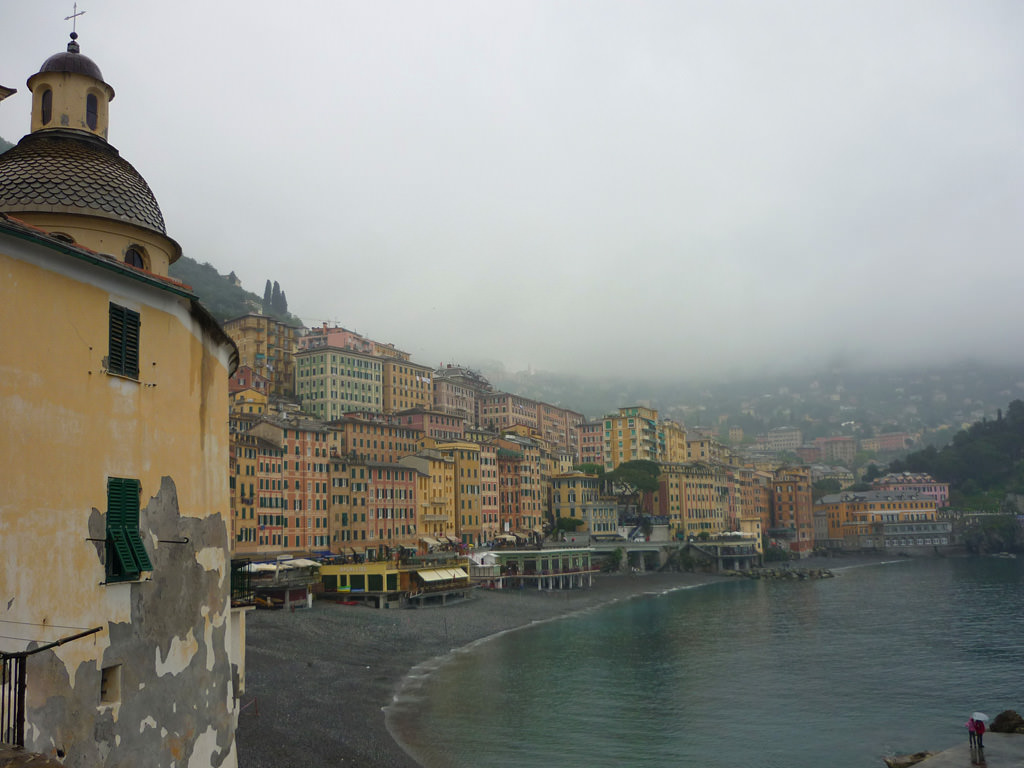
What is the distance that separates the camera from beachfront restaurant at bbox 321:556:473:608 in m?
81.4

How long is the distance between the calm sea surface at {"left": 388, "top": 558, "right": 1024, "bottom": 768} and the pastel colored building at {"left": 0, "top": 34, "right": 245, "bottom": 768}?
27.2 metres

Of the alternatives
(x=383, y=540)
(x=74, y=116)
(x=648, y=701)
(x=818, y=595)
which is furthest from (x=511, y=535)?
(x=74, y=116)

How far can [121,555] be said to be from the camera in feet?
42.0

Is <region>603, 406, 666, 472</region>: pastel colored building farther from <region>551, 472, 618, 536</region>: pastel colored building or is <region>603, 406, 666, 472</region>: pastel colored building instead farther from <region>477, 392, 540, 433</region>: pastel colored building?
<region>551, 472, 618, 536</region>: pastel colored building

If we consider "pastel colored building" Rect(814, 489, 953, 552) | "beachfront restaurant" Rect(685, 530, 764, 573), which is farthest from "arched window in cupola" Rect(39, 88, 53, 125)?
Answer: "pastel colored building" Rect(814, 489, 953, 552)

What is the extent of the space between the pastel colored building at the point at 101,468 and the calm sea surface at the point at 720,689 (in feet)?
89.4

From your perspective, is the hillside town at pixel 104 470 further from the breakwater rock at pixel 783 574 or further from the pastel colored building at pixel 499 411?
the pastel colored building at pixel 499 411

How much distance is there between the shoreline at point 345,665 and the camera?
38312 millimetres

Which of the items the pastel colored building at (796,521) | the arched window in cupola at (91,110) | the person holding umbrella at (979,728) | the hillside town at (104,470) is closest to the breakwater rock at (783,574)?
the pastel colored building at (796,521)

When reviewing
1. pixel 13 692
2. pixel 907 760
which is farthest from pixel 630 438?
pixel 13 692

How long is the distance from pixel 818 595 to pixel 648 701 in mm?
69223

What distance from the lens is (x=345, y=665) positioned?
5806cm

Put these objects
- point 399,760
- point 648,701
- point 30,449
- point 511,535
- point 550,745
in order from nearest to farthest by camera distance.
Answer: point 30,449 → point 399,760 → point 550,745 → point 648,701 → point 511,535

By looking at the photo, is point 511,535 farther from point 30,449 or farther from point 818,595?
point 30,449
